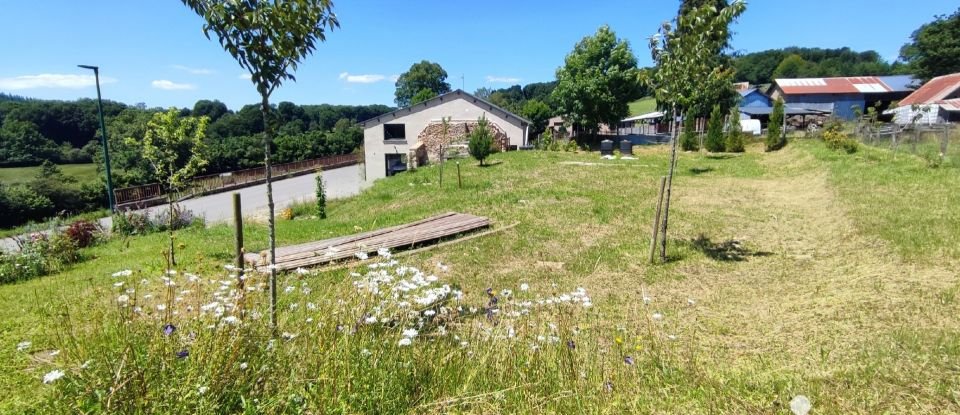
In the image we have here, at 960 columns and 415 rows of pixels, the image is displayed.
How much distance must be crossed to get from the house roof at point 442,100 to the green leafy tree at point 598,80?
4.71 m

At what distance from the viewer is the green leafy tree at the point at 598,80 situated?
110 feet

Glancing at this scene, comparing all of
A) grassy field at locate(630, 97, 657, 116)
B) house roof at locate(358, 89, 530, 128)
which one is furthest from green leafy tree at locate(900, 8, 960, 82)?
house roof at locate(358, 89, 530, 128)

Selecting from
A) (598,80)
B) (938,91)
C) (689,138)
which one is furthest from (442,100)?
(938,91)

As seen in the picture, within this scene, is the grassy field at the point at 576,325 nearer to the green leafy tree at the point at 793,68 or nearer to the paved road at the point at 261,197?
the paved road at the point at 261,197

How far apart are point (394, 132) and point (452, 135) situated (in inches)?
190

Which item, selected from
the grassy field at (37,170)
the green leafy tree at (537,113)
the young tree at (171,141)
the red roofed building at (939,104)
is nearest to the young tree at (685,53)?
the young tree at (171,141)

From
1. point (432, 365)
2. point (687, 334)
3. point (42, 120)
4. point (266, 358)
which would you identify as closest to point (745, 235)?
point (687, 334)

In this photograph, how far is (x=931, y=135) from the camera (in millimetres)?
16906

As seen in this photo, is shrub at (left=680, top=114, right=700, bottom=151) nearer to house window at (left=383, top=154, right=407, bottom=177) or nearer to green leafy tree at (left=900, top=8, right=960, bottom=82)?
house window at (left=383, top=154, right=407, bottom=177)

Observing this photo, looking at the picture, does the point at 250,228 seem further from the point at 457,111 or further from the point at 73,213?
the point at 73,213

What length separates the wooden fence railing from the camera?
29.2 meters

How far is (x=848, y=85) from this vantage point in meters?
48.9

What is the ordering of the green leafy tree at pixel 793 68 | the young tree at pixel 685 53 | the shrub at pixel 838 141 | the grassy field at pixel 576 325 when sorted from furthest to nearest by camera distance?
the green leafy tree at pixel 793 68
the shrub at pixel 838 141
the young tree at pixel 685 53
the grassy field at pixel 576 325

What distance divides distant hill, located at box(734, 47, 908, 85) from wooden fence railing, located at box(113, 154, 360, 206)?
259ft
